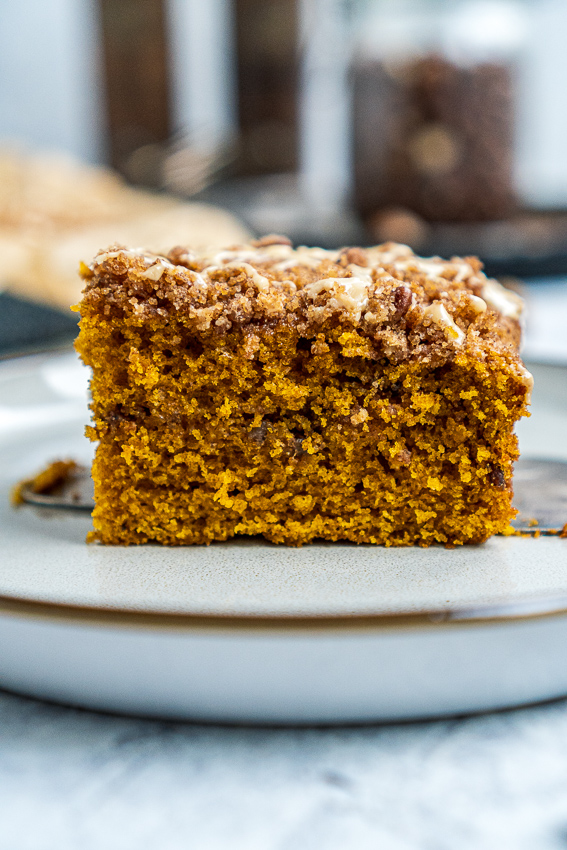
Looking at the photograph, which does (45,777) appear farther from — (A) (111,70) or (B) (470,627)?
(A) (111,70)

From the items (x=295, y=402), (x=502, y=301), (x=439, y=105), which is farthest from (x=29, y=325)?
(x=439, y=105)

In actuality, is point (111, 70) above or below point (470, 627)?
above

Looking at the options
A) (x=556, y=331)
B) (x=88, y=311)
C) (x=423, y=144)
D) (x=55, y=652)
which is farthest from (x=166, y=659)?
(x=423, y=144)

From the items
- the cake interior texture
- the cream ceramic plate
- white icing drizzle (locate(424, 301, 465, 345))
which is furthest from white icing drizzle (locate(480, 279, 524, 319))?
the cream ceramic plate

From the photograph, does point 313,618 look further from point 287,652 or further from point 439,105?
point 439,105

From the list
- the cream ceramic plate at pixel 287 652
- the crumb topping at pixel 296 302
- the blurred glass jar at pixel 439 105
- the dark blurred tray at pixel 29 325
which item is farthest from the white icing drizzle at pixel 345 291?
the blurred glass jar at pixel 439 105
